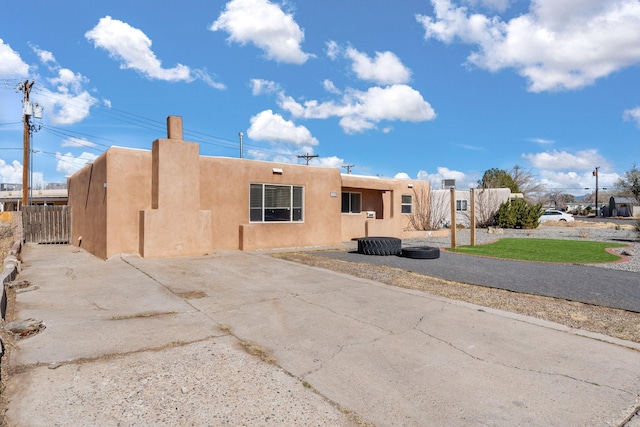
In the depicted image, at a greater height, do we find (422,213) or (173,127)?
(173,127)

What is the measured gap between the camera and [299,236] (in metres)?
14.9

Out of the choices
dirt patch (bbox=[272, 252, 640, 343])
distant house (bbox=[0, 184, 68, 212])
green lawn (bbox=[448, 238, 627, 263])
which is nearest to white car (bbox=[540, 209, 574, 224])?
green lawn (bbox=[448, 238, 627, 263])

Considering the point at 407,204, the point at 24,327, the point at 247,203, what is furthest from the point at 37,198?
the point at 24,327

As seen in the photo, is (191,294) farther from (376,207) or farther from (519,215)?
(519,215)

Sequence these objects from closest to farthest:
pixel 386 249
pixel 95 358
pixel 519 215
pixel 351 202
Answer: pixel 95 358 → pixel 386 249 → pixel 351 202 → pixel 519 215

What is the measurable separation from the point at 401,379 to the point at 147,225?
8.97 m

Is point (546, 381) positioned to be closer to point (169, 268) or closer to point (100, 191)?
point (169, 268)

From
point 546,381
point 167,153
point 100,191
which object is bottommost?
point 546,381

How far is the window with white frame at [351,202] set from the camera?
19359 millimetres

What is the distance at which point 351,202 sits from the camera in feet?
64.7

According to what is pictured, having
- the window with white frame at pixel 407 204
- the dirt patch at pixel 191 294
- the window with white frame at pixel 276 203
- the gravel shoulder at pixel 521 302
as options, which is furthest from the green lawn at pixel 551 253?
the dirt patch at pixel 191 294

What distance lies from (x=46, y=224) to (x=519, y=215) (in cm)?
2900

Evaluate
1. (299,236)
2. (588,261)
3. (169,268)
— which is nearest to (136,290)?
(169,268)

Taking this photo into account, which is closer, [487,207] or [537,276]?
[537,276]
